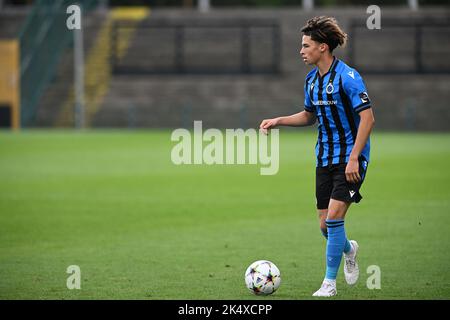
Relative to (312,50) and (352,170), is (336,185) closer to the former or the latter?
(352,170)

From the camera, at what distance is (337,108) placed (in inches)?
325

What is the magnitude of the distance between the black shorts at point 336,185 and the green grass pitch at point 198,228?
83 cm

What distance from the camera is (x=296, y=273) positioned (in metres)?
9.30

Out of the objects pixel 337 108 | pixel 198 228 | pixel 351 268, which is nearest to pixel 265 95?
pixel 198 228

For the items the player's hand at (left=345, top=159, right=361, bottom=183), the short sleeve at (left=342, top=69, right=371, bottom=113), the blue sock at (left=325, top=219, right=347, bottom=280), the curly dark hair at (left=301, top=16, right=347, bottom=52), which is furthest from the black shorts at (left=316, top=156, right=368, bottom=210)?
the curly dark hair at (left=301, top=16, right=347, bottom=52)

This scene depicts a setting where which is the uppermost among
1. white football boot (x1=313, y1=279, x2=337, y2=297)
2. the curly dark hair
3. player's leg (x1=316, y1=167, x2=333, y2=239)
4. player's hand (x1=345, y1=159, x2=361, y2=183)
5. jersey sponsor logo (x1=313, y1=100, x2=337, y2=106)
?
the curly dark hair

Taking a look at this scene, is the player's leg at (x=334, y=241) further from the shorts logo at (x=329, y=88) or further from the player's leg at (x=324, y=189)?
the shorts logo at (x=329, y=88)

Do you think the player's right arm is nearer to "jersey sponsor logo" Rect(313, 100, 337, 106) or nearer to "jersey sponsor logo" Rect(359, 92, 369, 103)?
"jersey sponsor logo" Rect(313, 100, 337, 106)

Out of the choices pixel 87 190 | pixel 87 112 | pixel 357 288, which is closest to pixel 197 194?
pixel 87 190

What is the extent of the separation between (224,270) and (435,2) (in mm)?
38617

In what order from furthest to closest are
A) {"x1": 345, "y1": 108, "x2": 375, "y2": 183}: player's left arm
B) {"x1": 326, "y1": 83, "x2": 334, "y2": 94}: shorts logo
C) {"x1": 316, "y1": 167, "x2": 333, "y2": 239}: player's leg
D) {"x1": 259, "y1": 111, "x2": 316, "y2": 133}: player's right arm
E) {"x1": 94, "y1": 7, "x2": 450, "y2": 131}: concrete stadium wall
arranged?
{"x1": 94, "y1": 7, "x2": 450, "y2": 131}: concrete stadium wall, {"x1": 259, "y1": 111, "x2": 316, "y2": 133}: player's right arm, {"x1": 316, "y1": 167, "x2": 333, "y2": 239}: player's leg, {"x1": 326, "y1": 83, "x2": 334, "y2": 94}: shorts logo, {"x1": 345, "y1": 108, "x2": 375, "y2": 183}: player's left arm

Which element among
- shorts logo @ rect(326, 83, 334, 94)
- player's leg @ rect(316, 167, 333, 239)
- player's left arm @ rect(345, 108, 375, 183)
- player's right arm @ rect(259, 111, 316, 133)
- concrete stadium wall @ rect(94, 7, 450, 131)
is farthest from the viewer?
concrete stadium wall @ rect(94, 7, 450, 131)

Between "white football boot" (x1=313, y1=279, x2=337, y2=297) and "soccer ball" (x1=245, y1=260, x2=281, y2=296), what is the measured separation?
0.37 meters

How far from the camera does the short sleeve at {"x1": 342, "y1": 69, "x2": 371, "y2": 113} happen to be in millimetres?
8078
